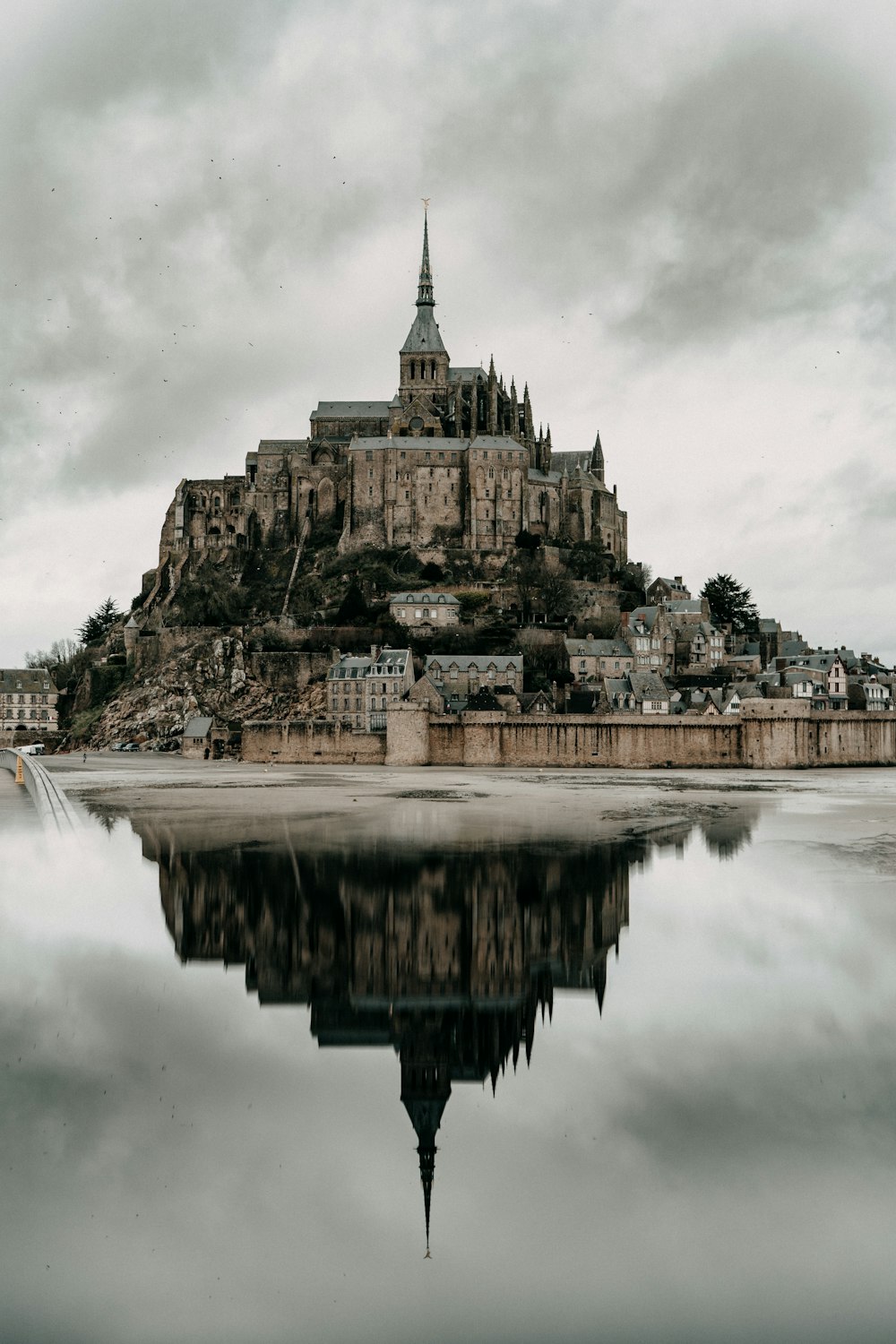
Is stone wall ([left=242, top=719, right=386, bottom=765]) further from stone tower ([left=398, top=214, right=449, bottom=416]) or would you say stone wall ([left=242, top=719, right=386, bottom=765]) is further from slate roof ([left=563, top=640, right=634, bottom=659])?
stone tower ([left=398, top=214, right=449, bottom=416])

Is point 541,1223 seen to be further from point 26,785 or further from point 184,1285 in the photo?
point 26,785

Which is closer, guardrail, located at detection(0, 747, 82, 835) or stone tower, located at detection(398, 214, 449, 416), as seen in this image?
guardrail, located at detection(0, 747, 82, 835)

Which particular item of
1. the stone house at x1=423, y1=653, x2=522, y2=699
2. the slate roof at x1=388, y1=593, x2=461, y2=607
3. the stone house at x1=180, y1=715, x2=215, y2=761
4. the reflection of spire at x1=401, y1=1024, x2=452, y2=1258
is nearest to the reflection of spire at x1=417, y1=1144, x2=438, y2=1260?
the reflection of spire at x1=401, y1=1024, x2=452, y2=1258

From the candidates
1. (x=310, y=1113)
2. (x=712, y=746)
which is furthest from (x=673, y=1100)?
Result: (x=712, y=746)

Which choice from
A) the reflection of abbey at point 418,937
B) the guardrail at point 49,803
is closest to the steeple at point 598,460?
the guardrail at point 49,803

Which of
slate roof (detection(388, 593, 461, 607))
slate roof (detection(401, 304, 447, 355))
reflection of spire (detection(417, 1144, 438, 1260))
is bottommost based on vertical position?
reflection of spire (detection(417, 1144, 438, 1260))

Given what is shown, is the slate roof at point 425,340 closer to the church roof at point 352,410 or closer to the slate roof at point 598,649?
Answer: the church roof at point 352,410

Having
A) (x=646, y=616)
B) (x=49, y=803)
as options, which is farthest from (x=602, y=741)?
(x=49, y=803)
